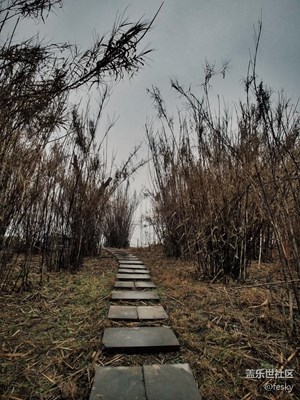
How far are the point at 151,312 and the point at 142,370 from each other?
2.25 ft

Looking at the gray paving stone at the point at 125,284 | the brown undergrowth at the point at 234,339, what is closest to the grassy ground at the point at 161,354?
the brown undergrowth at the point at 234,339

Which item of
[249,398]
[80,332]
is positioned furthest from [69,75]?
[249,398]

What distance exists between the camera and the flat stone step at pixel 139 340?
125 cm

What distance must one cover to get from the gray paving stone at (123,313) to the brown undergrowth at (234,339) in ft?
0.80

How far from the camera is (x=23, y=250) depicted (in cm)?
240

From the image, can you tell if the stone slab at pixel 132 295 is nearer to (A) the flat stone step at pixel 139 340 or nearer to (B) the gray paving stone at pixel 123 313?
(B) the gray paving stone at pixel 123 313

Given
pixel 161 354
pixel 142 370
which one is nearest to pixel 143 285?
pixel 161 354

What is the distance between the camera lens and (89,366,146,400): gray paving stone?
93 centimetres

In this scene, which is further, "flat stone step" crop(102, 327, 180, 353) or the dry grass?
"flat stone step" crop(102, 327, 180, 353)

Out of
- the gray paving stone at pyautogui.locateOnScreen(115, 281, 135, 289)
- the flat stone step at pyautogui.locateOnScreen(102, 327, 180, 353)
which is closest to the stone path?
the flat stone step at pyautogui.locateOnScreen(102, 327, 180, 353)

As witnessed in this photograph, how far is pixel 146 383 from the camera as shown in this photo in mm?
1004

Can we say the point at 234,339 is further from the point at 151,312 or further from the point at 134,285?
the point at 134,285

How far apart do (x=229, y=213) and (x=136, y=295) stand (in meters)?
1.14

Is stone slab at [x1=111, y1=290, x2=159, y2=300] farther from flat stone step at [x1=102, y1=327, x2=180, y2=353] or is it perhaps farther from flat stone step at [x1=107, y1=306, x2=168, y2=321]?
flat stone step at [x1=102, y1=327, x2=180, y2=353]
